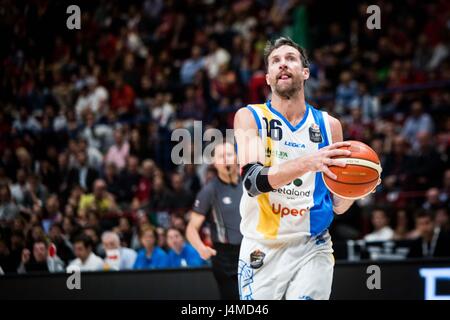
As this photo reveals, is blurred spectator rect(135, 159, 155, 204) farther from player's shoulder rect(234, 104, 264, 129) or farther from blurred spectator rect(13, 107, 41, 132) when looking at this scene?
player's shoulder rect(234, 104, 264, 129)

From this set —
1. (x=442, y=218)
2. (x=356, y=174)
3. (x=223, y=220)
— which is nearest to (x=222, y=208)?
(x=223, y=220)

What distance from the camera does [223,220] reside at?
8.04m

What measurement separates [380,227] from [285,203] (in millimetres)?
5750

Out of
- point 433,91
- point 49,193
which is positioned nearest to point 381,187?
point 433,91

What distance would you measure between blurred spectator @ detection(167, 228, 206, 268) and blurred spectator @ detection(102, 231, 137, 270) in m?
0.44

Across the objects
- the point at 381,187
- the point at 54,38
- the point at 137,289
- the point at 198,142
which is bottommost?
the point at 137,289

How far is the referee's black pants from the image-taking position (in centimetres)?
785

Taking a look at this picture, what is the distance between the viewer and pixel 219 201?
814 cm

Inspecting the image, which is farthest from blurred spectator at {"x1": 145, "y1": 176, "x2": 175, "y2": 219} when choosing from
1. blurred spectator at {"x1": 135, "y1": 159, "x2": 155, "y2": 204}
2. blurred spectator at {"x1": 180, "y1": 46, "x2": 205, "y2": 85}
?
blurred spectator at {"x1": 180, "y1": 46, "x2": 205, "y2": 85}

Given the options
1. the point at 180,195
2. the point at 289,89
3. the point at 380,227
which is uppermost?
the point at 289,89

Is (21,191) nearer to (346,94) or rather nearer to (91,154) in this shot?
(91,154)
